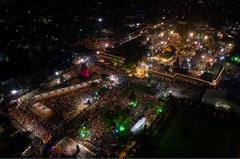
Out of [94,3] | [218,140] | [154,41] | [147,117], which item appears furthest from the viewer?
[94,3]

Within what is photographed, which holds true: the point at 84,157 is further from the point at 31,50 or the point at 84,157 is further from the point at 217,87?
the point at 31,50

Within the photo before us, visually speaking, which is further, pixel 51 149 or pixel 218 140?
pixel 51 149

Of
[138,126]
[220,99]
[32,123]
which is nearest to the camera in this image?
[138,126]

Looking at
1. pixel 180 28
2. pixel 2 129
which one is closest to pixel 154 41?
pixel 180 28

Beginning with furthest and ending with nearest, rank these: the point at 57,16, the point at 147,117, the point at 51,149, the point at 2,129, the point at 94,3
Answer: the point at 94,3, the point at 57,16, the point at 147,117, the point at 51,149, the point at 2,129

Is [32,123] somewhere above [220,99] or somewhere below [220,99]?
below

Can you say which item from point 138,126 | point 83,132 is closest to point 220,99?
point 138,126

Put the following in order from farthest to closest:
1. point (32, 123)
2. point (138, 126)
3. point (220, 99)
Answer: point (220, 99)
point (32, 123)
point (138, 126)

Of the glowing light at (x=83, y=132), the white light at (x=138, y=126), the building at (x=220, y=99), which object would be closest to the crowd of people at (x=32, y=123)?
the glowing light at (x=83, y=132)

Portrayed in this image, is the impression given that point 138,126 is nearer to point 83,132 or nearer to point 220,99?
point 83,132

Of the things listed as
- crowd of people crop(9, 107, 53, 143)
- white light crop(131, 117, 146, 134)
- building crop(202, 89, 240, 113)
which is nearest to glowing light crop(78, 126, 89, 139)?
crowd of people crop(9, 107, 53, 143)

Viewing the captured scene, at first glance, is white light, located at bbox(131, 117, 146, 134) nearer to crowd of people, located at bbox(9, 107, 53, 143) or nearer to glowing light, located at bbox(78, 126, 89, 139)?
glowing light, located at bbox(78, 126, 89, 139)
